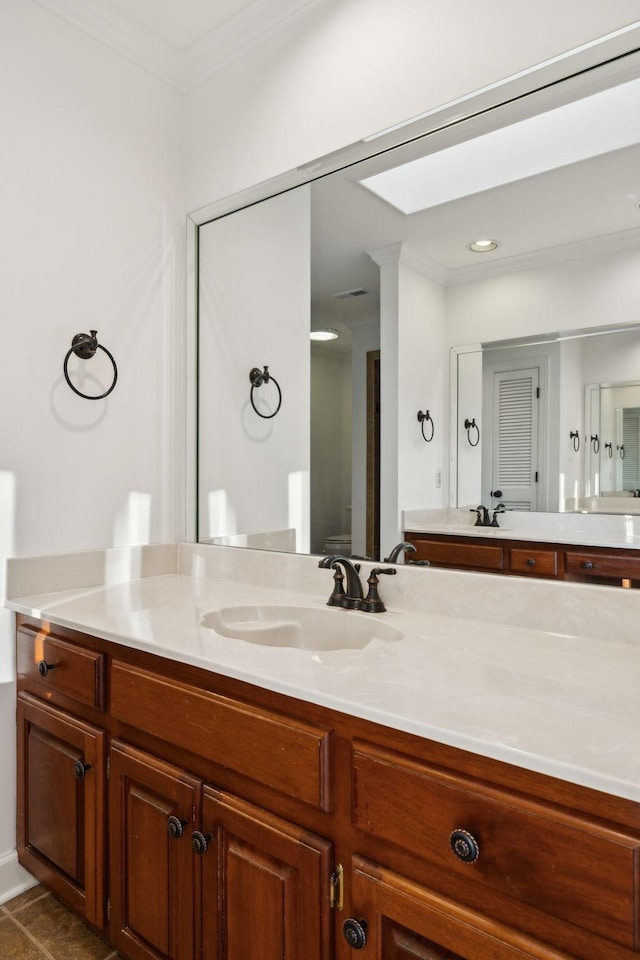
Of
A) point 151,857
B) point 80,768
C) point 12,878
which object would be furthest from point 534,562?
point 12,878

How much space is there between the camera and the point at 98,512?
1.94m

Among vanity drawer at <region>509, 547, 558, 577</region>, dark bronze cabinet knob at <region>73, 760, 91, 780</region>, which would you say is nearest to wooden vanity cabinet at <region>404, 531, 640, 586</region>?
vanity drawer at <region>509, 547, 558, 577</region>

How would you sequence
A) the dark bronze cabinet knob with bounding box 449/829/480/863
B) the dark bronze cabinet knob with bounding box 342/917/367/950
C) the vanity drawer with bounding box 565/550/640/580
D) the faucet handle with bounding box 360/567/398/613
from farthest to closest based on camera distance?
1. the faucet handle with bounding box 360/567/398/613
2. the vanity drawer with bounding box 565/550/640/580
3. the dark bronze cabinet knob with bounding box 342/917/367/950
4. the dark bronze cabinet knob with bounding box 449/829/480/863

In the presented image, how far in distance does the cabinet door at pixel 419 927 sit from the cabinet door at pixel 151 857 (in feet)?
1.40

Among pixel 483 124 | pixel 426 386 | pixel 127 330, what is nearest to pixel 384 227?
pixel 483 124

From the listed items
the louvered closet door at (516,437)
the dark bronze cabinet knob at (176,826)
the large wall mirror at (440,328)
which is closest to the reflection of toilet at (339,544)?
the large wall mirror at (440,328)

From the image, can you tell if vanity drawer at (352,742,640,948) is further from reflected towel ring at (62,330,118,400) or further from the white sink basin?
reflected towel ring at (62,330,118,400)

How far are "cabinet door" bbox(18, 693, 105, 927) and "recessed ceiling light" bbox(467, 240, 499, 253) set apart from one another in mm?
1507

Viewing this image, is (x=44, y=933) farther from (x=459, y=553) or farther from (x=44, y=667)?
(x=459, y=553)

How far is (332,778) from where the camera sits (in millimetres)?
989

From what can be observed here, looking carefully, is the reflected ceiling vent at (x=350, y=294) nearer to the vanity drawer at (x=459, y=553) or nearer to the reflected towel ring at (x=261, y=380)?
the reflected towel ring at (x=261, y=380)

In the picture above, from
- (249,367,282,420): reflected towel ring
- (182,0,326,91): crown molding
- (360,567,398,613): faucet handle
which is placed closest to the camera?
(360,567,398,613): faucet handle

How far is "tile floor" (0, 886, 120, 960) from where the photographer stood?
153 centimetres

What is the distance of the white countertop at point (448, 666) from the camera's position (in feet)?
2.60
